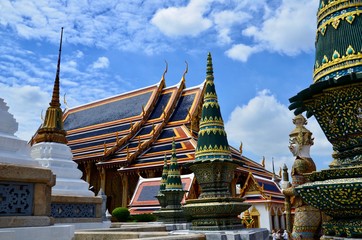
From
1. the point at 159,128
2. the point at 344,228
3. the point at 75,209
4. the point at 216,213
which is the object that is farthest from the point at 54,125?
the point at 159,128

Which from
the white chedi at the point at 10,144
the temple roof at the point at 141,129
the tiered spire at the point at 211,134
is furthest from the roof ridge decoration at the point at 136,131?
the white chedi at the point at 10,144

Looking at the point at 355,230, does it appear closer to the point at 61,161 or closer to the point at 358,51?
the point at 358,51

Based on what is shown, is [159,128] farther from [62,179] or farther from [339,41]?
[339,41]

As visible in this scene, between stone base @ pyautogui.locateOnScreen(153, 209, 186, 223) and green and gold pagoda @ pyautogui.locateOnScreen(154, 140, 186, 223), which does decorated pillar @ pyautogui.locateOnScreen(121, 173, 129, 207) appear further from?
stone base @ pyautogui.locateOnScreen(153, 209, 186, 223)

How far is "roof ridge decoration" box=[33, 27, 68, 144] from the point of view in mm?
8387

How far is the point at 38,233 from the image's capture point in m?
2.88

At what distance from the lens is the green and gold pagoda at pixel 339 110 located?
1820mm

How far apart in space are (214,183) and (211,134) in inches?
34.8

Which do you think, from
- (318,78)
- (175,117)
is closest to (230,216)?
(318,78)

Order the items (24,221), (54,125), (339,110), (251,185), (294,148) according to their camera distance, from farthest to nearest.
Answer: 1. (251,185)
2. (54,125)
3. (294,148)
4. (24,221)
5. (339,110)

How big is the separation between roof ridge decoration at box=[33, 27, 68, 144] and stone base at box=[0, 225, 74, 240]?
560 cm

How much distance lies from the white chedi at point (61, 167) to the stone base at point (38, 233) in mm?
4274

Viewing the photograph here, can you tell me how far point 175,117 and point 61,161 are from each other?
18343 millimetres

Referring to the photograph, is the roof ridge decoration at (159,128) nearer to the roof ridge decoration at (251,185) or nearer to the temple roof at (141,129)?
the temple roof at (141,129)
